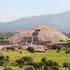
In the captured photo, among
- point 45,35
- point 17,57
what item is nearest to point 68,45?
point 45,35

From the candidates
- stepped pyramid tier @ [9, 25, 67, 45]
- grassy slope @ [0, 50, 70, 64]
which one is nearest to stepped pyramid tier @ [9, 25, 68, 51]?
stepped pyramid tier @ [9, 25, 67, 45]

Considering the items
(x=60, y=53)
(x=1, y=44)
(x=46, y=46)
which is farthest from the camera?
(x=1, y=44)

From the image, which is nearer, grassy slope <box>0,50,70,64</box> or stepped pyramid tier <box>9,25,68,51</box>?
grassy slope <box>0,50,70,64</box>

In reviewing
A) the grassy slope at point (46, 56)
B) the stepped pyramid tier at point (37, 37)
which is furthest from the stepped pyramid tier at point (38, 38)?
the grassy slope at point (46, 56)

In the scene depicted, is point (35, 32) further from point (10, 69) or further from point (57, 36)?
point (10, 69)

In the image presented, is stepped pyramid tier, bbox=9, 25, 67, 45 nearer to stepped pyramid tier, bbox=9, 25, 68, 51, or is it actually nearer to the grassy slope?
stepped pyramid tier, bbox=9, 25, 68, 51

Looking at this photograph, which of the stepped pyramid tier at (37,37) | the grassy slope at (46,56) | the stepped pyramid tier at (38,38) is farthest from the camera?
the stepped pyramid tier at (37,37)

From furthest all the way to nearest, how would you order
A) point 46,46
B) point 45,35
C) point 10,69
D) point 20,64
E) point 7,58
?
point 45,35 → point 46,46 → point 7,58 → point 20,64 → point 10,69

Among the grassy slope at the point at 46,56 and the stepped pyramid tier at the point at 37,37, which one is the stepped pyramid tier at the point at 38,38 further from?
the grassy slope at the point at 46,56

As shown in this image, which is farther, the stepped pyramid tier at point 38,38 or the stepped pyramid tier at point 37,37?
the stepped pyramid tier at point 37,37

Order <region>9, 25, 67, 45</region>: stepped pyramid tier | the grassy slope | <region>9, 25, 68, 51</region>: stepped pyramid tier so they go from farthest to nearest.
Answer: <region>9, 25, 67, 45</region>: stepped pyramid tier → <region>9, 25, 68, 51</region>: stepped pyramid tier → the grassy slope

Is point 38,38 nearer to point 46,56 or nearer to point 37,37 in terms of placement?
point 37,37
